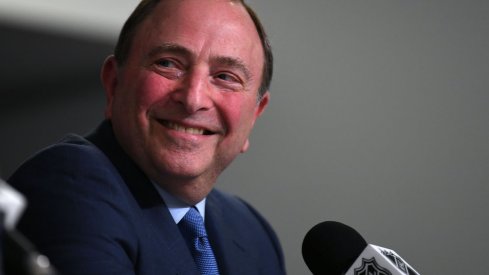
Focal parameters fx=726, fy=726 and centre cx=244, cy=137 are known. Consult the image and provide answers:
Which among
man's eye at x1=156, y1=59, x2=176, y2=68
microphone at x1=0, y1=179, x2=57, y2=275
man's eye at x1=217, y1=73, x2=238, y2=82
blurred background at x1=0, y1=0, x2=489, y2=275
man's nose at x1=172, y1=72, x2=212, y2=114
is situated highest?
microphone at x1=0, y1=179, x2=57, y2=275

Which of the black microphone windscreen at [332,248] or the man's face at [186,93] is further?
the man's face at [186,93]

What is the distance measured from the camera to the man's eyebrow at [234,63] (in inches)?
54.7

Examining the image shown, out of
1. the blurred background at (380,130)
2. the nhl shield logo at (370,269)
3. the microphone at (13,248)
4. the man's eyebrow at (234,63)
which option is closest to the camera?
the microphone at (13,248)

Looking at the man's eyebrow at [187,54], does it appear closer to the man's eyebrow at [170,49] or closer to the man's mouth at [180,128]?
Result: the man's eyebrow at [170,49]

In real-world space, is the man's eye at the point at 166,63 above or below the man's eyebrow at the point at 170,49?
below

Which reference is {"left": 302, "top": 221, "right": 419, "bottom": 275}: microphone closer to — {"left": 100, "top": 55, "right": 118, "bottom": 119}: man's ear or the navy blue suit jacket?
the navy blue suit jacket

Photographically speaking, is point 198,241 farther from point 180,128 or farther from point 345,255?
point 345,255

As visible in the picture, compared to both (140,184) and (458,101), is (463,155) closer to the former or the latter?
(458,101)

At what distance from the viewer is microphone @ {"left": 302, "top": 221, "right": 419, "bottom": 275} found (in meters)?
1.07

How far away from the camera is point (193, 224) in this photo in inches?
57.1

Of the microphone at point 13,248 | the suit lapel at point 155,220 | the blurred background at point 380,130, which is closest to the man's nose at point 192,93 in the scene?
the suit lapel at point 155,220

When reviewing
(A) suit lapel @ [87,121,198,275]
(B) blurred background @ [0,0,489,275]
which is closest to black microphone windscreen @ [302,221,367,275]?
(A) suit lapel @ [87,121,198,275]

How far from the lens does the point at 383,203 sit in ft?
11.3

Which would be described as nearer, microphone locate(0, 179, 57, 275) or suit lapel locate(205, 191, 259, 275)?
microphone locate(0, 179, 57, 275)
